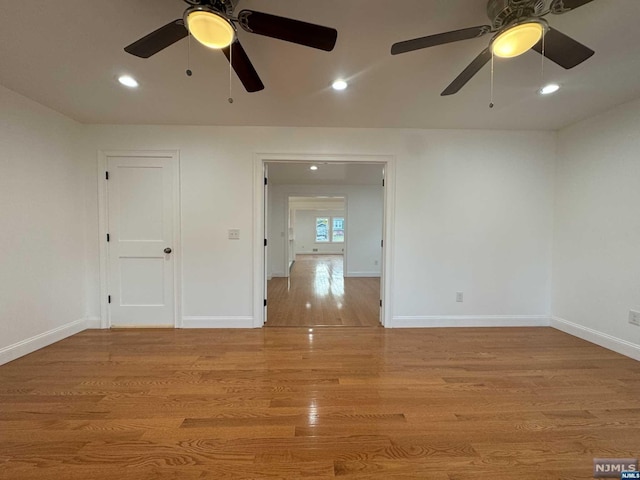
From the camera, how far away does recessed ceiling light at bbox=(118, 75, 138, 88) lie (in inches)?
81.9

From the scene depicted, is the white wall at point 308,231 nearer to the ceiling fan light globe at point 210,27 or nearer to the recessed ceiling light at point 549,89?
the recessed ceiling light at point 549,89

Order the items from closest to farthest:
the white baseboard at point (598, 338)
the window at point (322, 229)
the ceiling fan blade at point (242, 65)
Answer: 1. the ceiling fan blade at point (242, 65)
2. the white baseboard at point (598, 338)
3. the window at point (322, 229)

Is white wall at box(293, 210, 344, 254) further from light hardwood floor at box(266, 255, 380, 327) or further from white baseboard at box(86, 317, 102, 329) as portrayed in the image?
white baseboard at box(86, 317, 102, 329)

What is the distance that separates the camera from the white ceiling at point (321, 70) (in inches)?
57.9

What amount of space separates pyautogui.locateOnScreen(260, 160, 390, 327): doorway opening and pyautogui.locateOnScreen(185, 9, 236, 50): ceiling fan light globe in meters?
1.78

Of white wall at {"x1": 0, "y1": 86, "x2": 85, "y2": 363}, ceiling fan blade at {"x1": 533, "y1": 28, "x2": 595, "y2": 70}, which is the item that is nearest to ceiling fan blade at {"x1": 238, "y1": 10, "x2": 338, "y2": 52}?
ceiling fan blade at {"x1": 533, "y1": 28, "x2": 595, "y2": 70}

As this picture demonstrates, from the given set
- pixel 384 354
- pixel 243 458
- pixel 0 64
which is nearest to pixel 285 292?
pixel 384 354

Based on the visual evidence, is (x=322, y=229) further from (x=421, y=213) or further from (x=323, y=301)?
(x=421, y=213)

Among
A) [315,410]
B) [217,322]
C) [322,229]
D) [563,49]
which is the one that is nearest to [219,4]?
[563,49]

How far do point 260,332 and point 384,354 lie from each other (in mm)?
1403

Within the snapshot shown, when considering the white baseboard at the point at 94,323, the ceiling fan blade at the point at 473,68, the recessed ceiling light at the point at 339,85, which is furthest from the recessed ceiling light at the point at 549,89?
the white baseboard at the point at 94,323

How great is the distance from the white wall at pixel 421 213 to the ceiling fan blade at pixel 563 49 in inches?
62.6

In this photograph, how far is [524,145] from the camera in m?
3.11

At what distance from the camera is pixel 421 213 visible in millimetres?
3133
